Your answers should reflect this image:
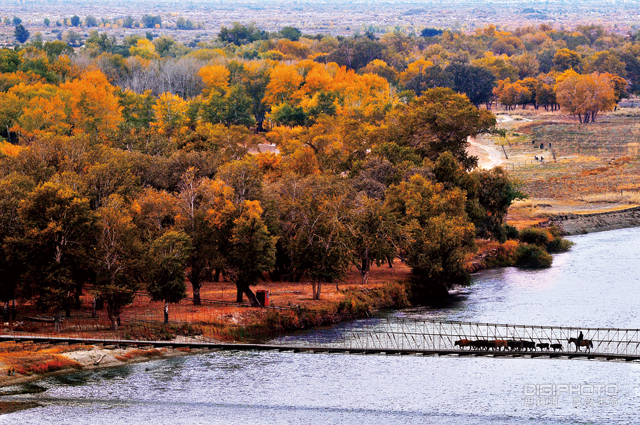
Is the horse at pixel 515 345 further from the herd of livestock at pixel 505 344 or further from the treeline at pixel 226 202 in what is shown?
the treeline at pixel 226 202

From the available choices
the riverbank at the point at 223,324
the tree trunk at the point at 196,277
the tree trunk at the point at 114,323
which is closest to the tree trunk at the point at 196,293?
the tree trunk at the point at 196,277

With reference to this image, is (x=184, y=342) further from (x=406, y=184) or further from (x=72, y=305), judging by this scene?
(x=406, y=184)

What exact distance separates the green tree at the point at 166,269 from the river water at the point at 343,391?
6.90 m

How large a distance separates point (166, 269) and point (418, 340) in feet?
77.7

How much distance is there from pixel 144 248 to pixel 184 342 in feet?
32.1

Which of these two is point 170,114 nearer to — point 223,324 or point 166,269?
point 166,269

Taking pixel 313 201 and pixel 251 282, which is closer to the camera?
pixel 251 282

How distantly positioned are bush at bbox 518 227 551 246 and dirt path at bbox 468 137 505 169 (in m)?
49.7

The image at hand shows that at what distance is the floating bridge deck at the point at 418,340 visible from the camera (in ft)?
224

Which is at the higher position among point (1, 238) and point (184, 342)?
point (1, 238)

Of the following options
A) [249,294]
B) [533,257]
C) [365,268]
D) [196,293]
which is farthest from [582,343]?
[533,257]

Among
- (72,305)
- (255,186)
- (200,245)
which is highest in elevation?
Answer: (255,186)

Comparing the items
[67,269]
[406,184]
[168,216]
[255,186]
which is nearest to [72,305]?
[67,269]

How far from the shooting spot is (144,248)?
78.8 meters
